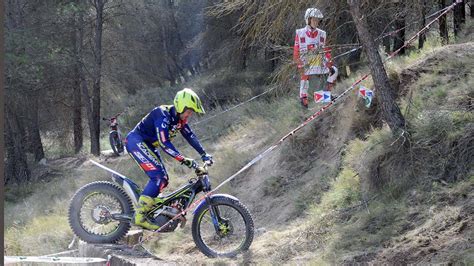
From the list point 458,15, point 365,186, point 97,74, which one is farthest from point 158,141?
point 97,74

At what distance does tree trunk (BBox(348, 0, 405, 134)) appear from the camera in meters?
7.48

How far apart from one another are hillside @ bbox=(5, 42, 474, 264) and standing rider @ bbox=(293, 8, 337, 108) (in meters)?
0.66

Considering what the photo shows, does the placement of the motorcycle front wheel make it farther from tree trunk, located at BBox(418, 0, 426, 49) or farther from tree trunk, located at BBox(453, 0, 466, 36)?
tree trunk, located at BBox(453, 0, 466, 36)

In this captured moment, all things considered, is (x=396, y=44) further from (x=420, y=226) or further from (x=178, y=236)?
(x=420, y=226)

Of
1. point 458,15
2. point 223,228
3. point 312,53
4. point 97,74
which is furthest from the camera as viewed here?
point 97,74

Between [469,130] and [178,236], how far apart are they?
4464 millimetres

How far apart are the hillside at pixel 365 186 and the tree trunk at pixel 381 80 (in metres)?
0.19

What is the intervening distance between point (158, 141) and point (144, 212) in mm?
885

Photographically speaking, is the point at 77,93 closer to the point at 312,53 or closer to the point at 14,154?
the point at 14,154

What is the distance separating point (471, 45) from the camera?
898 cm

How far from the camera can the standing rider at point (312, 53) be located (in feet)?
27.7

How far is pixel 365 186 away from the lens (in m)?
7.55

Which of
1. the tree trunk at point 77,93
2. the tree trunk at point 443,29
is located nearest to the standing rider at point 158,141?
the tree trunk at point 443,29

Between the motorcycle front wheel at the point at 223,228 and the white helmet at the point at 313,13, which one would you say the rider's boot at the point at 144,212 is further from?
the white helmet at the point at 313,13
